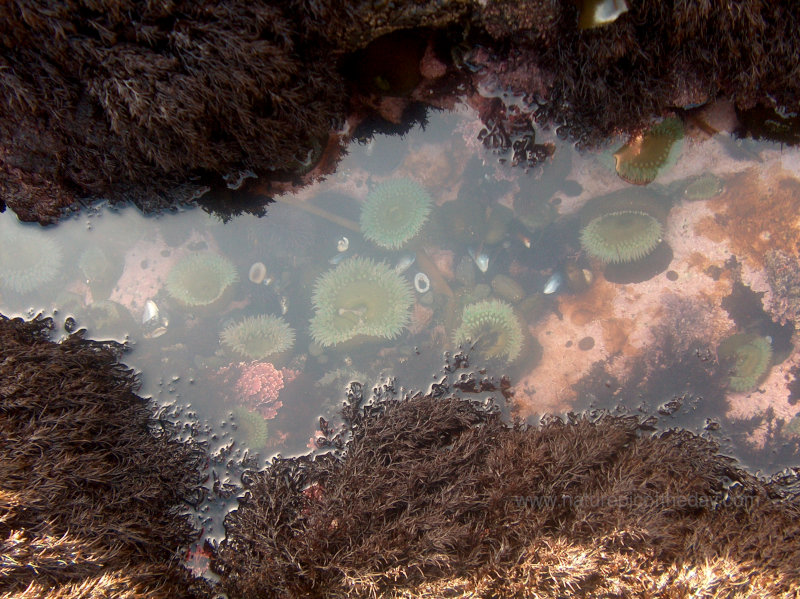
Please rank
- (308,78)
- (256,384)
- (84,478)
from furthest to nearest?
(256,384) < (308,78) < (84,478)

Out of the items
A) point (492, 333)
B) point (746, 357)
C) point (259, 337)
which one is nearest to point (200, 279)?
point (259, 337)

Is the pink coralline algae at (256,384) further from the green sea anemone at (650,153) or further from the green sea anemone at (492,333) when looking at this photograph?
the green sea anemone at (650,153)

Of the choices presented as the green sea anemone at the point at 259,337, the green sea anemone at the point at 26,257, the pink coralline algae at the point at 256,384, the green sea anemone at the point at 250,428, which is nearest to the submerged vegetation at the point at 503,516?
the green sea anemone at the point at 250,428

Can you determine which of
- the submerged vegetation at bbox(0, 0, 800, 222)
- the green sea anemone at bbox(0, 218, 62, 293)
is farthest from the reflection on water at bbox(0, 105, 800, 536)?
the submerged vegetation at bbox(0, 0, 800, 222)

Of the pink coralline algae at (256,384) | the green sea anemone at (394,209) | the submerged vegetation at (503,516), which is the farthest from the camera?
the green sea anemone at (394,209)

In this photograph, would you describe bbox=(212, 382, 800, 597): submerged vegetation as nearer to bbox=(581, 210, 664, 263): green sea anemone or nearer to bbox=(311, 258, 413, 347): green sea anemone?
bbox=(311, 258, 413, 347): green sea anemone

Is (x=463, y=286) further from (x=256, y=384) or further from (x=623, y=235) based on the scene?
(x=256, y=384)
